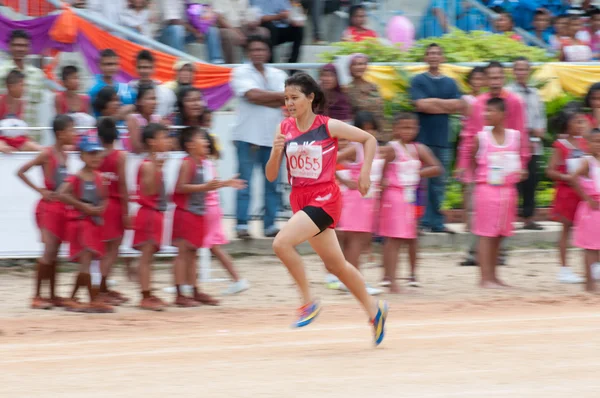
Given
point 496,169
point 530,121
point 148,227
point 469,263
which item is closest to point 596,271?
point 496,169

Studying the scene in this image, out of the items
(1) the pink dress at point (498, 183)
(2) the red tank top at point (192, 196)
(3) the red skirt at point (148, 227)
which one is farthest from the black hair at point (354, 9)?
(3) the red skirt at point (148, 227)

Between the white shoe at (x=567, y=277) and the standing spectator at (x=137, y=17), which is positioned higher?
the standing spectator at (x=137, y=17)

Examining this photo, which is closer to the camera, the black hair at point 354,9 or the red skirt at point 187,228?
the red skirt at point 187,228

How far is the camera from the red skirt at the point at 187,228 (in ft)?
31.7

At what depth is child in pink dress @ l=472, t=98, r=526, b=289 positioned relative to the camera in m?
10.5

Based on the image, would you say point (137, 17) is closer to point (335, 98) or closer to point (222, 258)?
point (335, 98)

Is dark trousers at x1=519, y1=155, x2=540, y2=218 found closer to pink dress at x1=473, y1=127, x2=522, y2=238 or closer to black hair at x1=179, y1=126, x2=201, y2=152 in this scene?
pink dress at x1=473, y1=127, x2=522, y2=238

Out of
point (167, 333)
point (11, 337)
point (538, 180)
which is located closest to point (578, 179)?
point (538, 180)

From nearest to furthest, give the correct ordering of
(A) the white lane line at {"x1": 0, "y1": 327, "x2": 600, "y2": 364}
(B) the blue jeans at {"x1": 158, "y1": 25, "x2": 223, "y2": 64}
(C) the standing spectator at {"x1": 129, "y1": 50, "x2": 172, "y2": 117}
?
(A) the white lane line at {"x1": 0, "y1": 327, "x2": 600, "y2": 364} < (C) the standing spectator at {"x1": 129, "y1": 50, "x2": 172, "y2": 117} < (B) the blue jeans at {"x1": 158, "y1": 25, "x2": 223, "y2": 64}

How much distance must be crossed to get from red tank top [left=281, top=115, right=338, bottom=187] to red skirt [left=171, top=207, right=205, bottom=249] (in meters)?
2.12

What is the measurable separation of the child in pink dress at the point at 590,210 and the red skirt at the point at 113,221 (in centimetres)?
446

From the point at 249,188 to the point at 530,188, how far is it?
355 cm

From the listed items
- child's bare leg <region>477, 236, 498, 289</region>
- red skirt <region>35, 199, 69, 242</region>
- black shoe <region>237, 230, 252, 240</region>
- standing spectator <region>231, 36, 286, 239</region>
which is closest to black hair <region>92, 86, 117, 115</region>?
red skirt <region>35, 199, 69, 242</region>

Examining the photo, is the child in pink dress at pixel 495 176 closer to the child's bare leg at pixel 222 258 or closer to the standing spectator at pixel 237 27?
the child's bare leg at pixel 222 258
